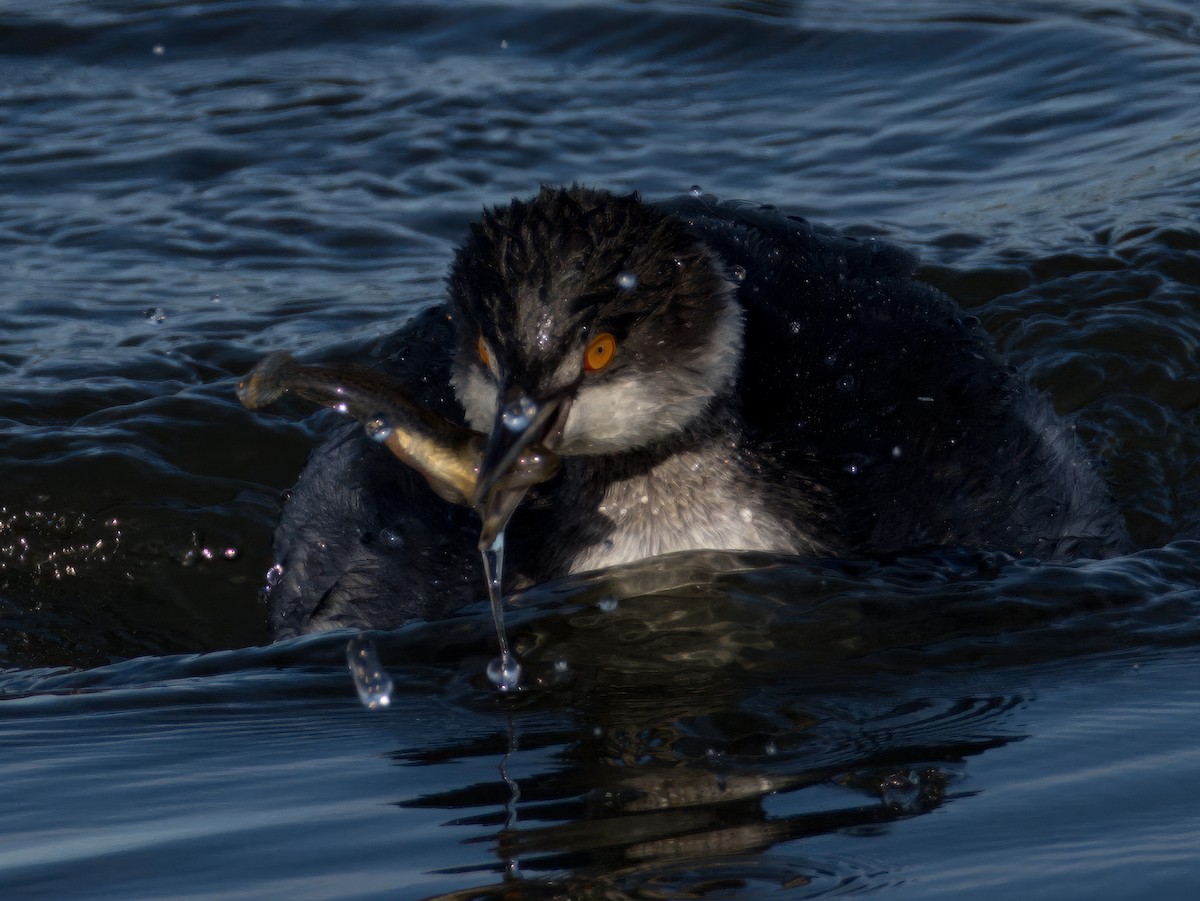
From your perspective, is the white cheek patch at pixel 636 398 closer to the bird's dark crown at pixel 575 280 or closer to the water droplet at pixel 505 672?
the bird's dark crown at pixel 575 280

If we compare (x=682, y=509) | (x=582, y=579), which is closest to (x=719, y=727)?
(x=582, y=579)

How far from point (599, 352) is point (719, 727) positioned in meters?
1.18

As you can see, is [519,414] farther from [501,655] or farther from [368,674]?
[368,674]

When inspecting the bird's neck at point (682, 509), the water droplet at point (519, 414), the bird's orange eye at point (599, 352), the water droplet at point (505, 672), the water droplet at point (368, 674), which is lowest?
the water droplet at point (368, 674)

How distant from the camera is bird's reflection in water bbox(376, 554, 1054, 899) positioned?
3.39 metres

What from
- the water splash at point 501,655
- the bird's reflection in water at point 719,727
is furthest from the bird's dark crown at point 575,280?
the bird's reflection in water at point 719,727

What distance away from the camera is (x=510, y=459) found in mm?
4473

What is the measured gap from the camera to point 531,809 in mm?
3627

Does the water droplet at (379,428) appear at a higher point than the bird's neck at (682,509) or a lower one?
higher

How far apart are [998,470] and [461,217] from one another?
4.27 meters

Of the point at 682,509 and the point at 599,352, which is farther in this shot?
the point at 682,509

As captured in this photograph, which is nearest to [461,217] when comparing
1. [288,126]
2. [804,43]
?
[288,126]

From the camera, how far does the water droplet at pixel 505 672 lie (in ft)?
14.7

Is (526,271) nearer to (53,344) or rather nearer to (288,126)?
(53,344)
